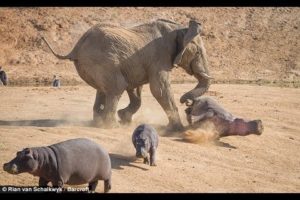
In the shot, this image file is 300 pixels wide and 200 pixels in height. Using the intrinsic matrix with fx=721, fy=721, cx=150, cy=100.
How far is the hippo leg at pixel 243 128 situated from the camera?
1566 cm

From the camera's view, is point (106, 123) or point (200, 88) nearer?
point (106, 123)

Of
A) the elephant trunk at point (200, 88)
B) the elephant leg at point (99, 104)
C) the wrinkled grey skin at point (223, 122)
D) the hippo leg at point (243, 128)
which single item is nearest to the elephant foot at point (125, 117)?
the elephant leg at point (99, 104)

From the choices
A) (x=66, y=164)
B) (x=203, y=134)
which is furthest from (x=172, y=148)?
(x=66, y=164)

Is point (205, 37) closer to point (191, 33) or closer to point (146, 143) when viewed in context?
point (191, 33)

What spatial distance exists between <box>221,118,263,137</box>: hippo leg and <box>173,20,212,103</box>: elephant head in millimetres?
1390

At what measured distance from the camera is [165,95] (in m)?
16.0

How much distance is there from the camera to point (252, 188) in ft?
40.8

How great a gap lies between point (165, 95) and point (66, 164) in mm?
6109

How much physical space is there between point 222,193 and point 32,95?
35.5ft

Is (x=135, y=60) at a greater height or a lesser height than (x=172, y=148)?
greater

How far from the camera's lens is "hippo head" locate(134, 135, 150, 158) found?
12.5 metres

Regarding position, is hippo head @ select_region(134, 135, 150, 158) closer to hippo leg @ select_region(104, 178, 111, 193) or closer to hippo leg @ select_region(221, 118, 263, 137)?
hippo leg @ select_region(104, 178, 111, 193)

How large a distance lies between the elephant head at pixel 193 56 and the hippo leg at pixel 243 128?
1.39 metres
